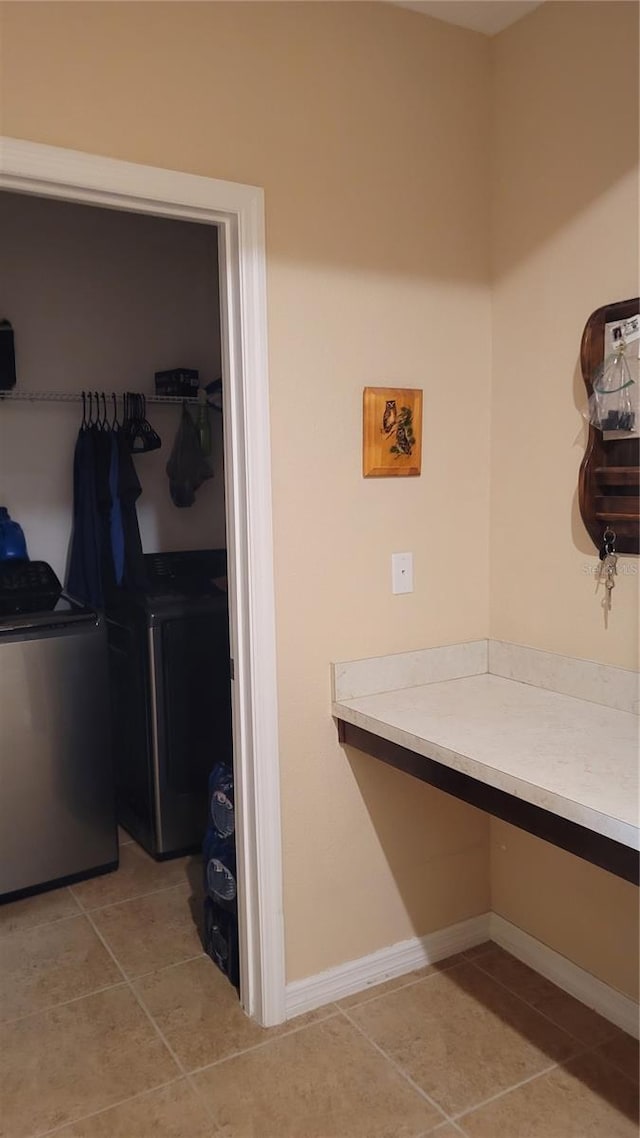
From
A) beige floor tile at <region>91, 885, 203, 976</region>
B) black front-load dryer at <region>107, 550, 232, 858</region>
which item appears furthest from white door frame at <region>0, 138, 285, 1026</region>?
black front-load dryer at <region>107, 550, 232, 858</region>

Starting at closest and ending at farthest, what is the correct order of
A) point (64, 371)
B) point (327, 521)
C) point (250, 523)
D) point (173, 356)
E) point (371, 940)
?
point (250, 523), point (327, 521), point (371, 940), point (64, 371), point (173, 356)

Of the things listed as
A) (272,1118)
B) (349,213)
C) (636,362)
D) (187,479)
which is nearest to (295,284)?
(349,213)

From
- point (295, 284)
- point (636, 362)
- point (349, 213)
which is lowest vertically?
point (636, 362)

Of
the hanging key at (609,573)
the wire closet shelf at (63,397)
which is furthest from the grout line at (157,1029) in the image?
the wire closet shelf at (63,397)

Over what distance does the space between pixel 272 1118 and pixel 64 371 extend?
2839mm

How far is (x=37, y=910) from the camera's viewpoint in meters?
2.86


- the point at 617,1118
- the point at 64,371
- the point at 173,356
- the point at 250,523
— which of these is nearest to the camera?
the point at 617,1118

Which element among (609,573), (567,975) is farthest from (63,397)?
(567,975)

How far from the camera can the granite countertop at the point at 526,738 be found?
155cm

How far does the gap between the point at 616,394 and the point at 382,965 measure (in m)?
1.69

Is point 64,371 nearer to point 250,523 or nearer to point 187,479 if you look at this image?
point 187,479

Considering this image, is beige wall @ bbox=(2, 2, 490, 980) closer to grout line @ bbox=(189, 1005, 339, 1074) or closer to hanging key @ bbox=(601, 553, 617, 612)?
grout line @ bbox=(189, 1005, 339, 1074)

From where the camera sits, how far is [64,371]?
11.6 ft

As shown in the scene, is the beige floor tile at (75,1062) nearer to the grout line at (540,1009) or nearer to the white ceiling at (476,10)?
the grout line at (540,1009)
